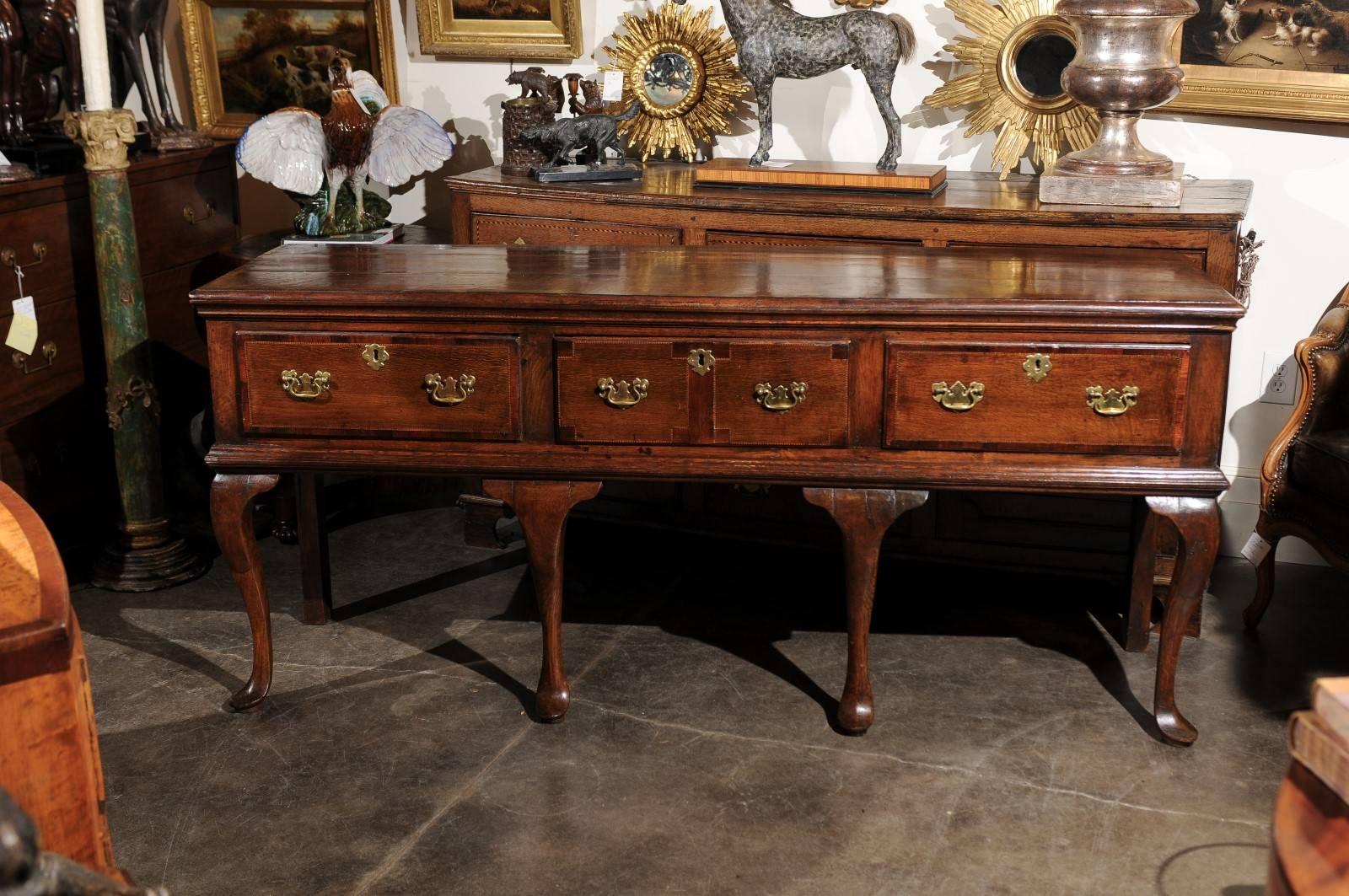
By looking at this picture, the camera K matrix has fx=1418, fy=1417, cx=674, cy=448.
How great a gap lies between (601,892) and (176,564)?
208 centimetres

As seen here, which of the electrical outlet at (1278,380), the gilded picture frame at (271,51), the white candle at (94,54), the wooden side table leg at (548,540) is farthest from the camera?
the gilded picture frame at (271,51)

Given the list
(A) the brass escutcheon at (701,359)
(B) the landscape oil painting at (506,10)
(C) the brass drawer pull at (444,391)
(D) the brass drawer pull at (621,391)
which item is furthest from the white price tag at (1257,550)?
(B) the landscape oil painting at (506,10)

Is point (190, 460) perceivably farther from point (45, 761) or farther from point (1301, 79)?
point (1301, 79)

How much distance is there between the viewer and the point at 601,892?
104 inches

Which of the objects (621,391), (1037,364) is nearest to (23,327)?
(621,391)

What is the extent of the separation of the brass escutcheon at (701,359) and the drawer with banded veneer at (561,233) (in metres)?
1.10

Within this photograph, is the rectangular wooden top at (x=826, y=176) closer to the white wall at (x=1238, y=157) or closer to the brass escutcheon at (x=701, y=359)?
the white wall at (x=1238, y=157)

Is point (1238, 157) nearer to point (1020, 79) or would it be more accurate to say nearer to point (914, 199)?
point (1020, 79)

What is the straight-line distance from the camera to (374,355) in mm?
3012

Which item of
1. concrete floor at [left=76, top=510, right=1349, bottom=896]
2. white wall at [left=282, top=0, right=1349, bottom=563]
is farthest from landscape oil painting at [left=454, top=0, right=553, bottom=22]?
concrete floor at [left=76, top=510, right=1349, bottom=896]

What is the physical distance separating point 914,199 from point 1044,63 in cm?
68

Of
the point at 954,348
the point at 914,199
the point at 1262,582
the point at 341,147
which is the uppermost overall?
the point at 341,147

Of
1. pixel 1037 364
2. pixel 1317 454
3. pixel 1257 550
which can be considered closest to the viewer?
pixel 1037 364

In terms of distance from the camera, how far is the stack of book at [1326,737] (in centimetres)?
151
